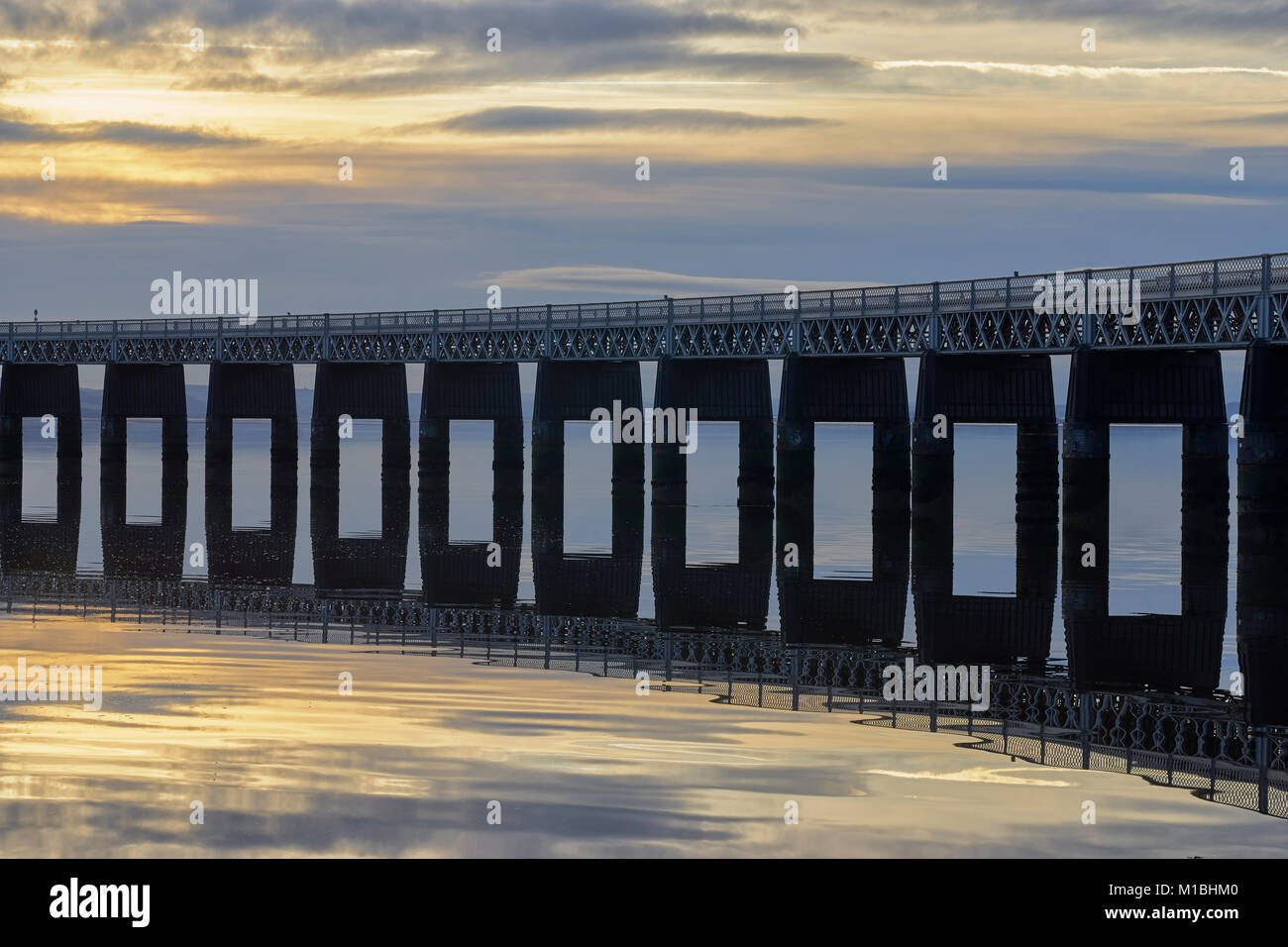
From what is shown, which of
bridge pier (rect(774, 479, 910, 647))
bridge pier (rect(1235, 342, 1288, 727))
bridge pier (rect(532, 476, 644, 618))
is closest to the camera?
bridge pier (rect(774, 479, 910, 647))

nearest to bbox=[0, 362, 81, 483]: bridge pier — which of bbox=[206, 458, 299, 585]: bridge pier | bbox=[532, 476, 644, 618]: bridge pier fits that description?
bbox=[206, 458, 299, 585]: bridge pier

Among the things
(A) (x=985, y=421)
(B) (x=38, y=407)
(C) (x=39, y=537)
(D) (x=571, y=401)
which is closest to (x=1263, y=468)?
(A) (x=985, y=421)

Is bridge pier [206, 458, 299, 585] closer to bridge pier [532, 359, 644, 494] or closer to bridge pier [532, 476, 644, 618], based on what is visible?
bridge pier [532, 476, 644, 618]

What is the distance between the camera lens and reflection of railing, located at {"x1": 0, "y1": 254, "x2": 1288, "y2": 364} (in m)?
55.1

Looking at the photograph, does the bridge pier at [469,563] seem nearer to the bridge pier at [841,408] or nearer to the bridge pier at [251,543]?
the bridge pier at [251,543]

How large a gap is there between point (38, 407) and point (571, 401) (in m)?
40.0

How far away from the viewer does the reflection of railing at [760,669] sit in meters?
21.3

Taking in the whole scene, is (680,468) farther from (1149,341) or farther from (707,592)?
(707,592)

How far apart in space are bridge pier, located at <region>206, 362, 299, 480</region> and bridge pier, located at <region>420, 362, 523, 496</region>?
890 cm

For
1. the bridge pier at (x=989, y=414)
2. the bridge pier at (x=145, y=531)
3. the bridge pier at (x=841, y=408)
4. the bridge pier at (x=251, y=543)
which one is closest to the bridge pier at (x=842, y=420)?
the bridge pier at (x=841, y=408)

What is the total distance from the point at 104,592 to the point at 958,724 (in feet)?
78.0

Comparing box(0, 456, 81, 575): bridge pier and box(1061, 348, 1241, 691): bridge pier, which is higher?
box(1061, 348, 1241, 691): bridge pier
